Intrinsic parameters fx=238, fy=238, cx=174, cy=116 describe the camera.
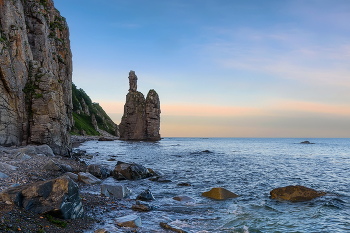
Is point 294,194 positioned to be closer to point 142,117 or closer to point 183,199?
point 183,199

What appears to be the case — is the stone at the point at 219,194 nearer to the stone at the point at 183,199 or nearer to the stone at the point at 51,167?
the stone at the point at 183,199

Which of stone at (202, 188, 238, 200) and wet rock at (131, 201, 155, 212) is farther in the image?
stone at (202, 188, 238, 200)

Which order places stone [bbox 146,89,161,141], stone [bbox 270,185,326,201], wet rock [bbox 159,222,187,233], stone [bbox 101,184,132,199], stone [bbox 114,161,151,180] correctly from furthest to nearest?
stone [bbox 146,89,161,141] → stone [bbox 114,161,151,180] → stone [bbox 270,185,326,201] → stone [bbox 101,184,132,199] → wet rock [bbox 159,222,187,233]

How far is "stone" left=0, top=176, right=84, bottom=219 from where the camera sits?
800cm

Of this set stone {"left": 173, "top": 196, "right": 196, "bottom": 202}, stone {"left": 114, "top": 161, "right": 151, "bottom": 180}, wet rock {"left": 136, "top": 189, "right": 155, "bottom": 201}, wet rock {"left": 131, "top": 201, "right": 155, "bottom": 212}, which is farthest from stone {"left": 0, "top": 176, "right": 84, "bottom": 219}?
stone {"left": 114, "top": 161, "right": 151, "bottom": 180}

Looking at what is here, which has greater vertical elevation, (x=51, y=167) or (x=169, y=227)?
(x=51, y=167)

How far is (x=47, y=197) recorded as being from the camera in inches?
325

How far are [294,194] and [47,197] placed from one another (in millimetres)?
13590

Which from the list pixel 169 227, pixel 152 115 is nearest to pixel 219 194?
pixel 169 227

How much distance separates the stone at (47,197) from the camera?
8000mm

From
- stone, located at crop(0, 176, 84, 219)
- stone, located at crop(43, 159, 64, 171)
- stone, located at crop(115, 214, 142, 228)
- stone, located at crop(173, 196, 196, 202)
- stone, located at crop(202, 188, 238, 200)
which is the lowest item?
stone, located at crop(173, 196, 196, 202)

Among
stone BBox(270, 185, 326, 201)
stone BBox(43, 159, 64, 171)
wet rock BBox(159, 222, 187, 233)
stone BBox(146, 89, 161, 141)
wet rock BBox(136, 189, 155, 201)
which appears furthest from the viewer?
stone BBox(146, 89, 161, 141)

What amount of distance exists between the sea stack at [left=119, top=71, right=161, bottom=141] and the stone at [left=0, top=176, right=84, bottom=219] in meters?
107

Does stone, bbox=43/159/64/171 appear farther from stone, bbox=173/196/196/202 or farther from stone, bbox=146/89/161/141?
stone, bbox=146/89/161/141
